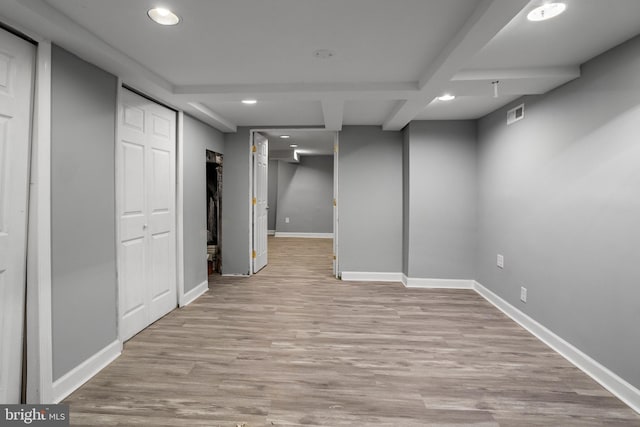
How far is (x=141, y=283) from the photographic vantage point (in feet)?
9.28

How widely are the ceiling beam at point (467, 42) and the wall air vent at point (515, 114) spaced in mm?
996

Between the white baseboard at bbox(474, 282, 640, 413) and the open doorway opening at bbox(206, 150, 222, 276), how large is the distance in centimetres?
395

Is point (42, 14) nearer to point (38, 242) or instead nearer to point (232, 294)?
point (38, 242)

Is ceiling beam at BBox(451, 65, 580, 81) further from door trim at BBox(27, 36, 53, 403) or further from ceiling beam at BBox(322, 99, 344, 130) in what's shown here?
door trim at BBox(27, 36, 53, 403)

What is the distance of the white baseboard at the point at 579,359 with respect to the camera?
6.30ft

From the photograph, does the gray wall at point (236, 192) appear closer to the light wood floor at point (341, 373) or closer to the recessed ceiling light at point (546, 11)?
the light wood floor at point (341, 373)

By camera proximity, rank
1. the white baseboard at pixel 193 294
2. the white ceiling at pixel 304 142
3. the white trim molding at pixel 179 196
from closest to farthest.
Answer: the white trim molding at pixel 179 196 → the white baseboard at pixel 193 294 → the white ceiling at pixel 304 142

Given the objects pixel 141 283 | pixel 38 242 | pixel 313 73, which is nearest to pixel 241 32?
pixel 313 73

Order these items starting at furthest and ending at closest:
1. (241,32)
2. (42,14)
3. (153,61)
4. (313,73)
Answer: (313,73), (153,61), (241,32), (42,14)

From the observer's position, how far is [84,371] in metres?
2.09

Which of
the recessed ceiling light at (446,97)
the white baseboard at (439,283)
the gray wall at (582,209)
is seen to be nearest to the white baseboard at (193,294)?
the white baseboard at (439,283)

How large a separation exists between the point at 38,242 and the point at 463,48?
281 centimetres

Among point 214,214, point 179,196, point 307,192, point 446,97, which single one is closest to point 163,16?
point 179,196

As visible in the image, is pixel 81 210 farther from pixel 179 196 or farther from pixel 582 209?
pixel 582 209
